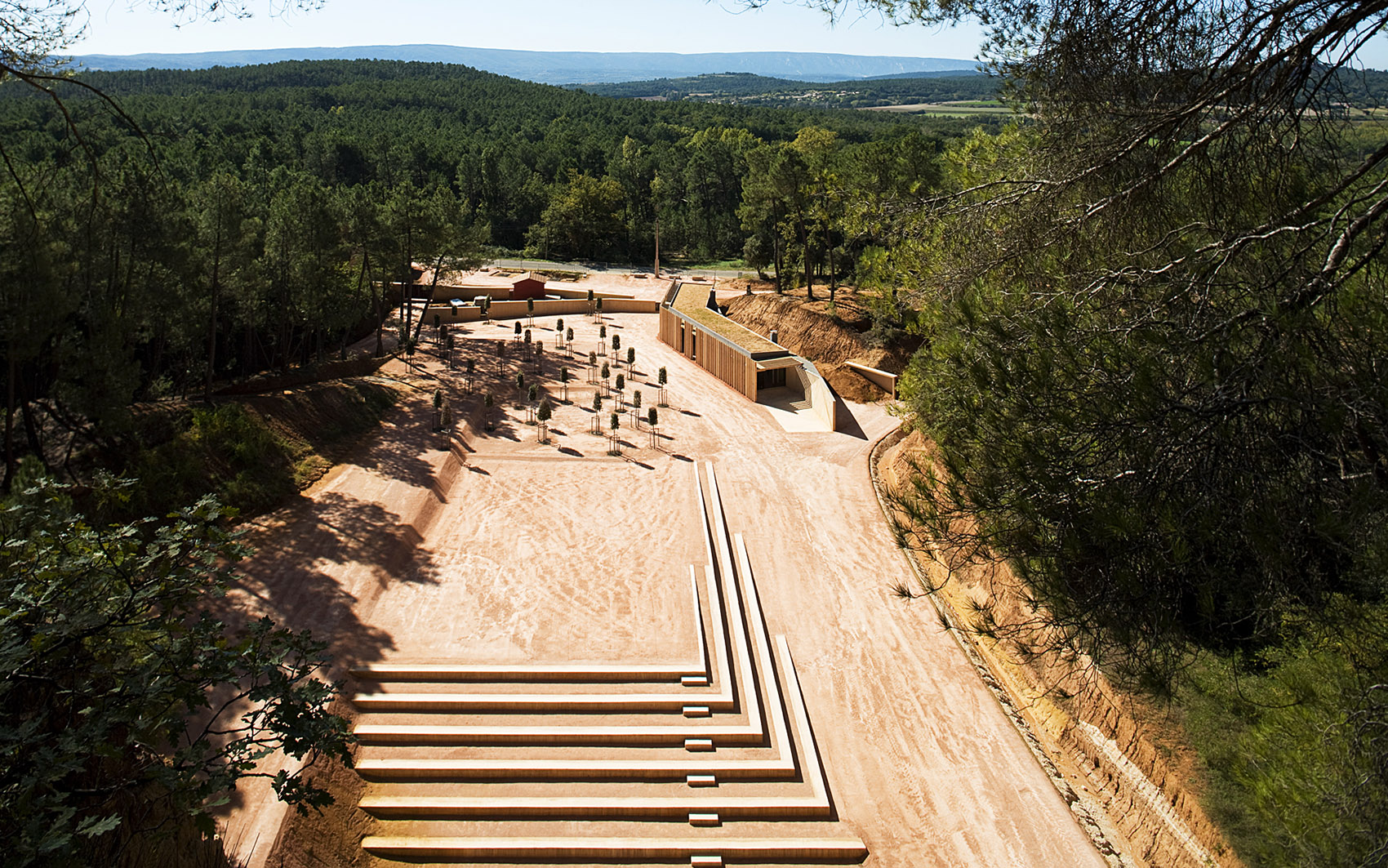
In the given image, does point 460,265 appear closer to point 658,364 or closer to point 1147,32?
point 658,364

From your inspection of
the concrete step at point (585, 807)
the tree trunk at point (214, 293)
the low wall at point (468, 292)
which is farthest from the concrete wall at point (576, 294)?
the concrete step at point (585, 807)

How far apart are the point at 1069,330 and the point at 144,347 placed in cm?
2423

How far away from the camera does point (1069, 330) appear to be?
21.1 feet

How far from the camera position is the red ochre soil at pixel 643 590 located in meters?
9.97

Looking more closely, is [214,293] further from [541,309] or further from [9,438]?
[541,309]

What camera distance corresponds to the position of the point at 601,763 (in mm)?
10664

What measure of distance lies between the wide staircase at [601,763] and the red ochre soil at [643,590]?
0.38 m

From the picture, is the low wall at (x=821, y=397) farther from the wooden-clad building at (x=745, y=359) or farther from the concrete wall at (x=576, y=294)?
the concrete wall at (x=576, y=294)

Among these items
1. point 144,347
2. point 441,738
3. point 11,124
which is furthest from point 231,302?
A: point 11,124

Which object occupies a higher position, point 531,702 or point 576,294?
point 576,294

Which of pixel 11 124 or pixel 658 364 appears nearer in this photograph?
pixel 658 364

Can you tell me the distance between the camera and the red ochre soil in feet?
32.7

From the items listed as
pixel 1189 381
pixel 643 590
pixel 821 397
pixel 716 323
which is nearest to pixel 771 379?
pixel 821 397

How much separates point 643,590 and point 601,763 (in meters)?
4.68
